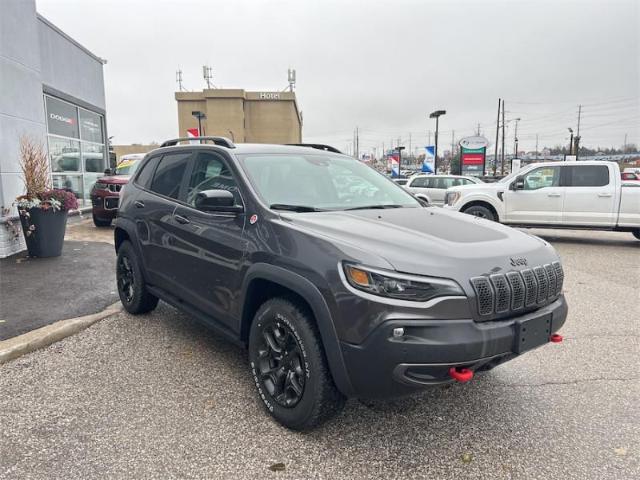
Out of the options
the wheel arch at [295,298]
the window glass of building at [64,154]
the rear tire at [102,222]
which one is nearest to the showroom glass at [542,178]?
the wheel arch at [295,298]

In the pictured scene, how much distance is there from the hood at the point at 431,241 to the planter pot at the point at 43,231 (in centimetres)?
570

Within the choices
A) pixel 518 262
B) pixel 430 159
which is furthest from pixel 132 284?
pixel 430 159

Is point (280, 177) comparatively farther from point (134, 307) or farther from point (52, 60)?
point (52, 60)

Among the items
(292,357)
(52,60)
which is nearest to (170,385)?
(292,357)

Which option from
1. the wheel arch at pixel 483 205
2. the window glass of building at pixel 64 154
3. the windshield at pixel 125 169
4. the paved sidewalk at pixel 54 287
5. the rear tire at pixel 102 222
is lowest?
the paved sidewalk at pixel 54 287

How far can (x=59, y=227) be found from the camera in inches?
292

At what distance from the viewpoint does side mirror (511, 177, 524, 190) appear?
10836mm

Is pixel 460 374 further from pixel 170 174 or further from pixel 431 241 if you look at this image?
pixel 170 174

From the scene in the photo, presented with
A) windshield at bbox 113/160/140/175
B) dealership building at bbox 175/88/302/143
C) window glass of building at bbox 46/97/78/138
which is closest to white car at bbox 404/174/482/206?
windshield at bbox 113/160/140/175

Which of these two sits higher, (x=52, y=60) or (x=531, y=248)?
(x=52, y=60)

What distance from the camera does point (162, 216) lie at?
4.26m

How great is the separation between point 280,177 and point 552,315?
210 cm

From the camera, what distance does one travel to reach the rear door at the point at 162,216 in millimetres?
4129

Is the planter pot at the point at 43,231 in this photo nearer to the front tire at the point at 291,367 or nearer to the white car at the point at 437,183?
the front tire at the point at 291,367
